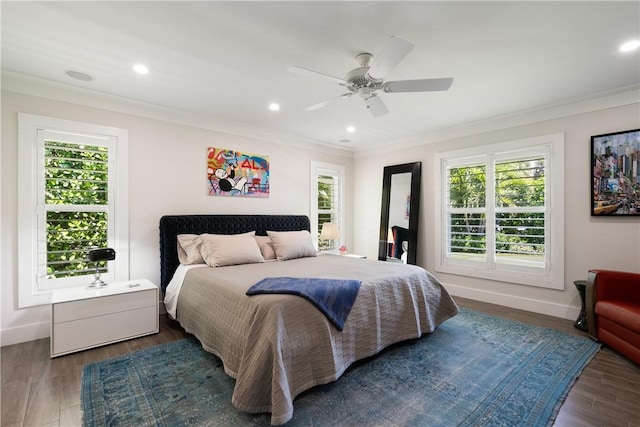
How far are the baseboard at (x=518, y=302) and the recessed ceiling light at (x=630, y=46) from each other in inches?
107

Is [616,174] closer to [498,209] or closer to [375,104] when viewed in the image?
[498,209]

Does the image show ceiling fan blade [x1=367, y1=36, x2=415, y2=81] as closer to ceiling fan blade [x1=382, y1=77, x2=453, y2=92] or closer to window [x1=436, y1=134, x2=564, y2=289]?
ceiling fan blade [x1=382, y1=77, x2=453, y2=92]

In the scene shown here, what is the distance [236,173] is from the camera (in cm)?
438

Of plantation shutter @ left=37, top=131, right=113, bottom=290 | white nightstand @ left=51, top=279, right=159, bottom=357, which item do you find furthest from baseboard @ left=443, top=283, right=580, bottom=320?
plantation shutter @ left=37, top=131, right=113, bottom=290

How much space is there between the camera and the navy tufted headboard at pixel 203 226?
11.6 ft

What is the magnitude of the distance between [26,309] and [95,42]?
8.53 ft

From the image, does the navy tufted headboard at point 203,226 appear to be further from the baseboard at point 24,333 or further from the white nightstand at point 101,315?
the baseboard at point 24,333

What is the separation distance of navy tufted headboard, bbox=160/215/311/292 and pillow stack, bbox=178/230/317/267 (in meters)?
0.10

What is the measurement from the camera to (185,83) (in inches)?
119

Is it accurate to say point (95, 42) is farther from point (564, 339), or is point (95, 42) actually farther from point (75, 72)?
point (564, 339)

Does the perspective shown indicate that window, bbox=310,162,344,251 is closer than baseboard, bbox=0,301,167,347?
No

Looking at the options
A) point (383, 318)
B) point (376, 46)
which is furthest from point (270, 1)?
point (383, 318)

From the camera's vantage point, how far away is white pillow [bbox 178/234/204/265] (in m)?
3.45

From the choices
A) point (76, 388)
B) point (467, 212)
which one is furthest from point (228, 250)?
point (467, 212)
